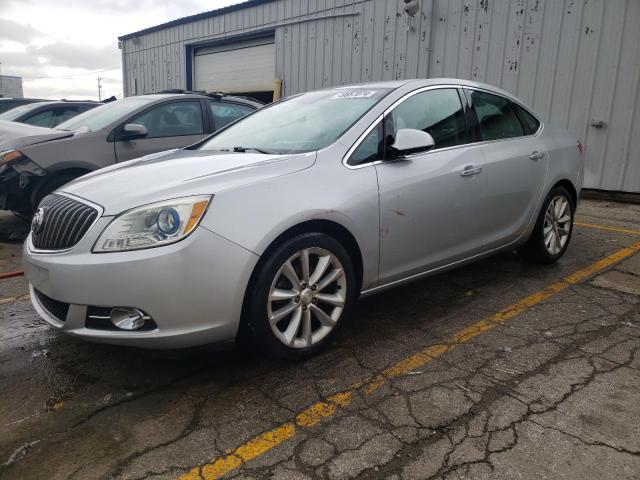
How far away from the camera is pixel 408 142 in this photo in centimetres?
304

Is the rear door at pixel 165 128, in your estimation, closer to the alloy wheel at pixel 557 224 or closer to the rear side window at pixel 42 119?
the rear side window at pixel 42 119

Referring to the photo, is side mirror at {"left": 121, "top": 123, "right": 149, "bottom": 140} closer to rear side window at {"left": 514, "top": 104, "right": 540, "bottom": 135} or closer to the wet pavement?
the wet pavement

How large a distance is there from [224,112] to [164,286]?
4586 millimetres

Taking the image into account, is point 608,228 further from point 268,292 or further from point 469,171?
point 268,292

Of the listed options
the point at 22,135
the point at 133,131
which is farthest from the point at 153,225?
the point at 22,135

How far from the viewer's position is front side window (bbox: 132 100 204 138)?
5.94 meters

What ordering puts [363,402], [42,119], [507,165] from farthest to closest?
[42,119]
[507,165]
[363,402]

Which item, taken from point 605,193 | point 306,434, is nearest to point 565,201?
point 306,434

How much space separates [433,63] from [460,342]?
7.56 meters

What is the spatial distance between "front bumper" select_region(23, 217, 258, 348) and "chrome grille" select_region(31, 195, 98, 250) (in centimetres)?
8

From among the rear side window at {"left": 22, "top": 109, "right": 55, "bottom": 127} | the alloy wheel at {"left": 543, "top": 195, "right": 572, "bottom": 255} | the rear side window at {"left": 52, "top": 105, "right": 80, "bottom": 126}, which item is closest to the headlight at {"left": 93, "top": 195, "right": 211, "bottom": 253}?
the alloy wheel at {"left": 543, "top": 195, "right": 572, "bottom": 255}

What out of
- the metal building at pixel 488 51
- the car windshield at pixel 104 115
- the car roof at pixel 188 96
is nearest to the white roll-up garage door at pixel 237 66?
the metal building at pixel 488 51

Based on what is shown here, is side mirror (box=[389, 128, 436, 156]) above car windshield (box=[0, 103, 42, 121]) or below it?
below

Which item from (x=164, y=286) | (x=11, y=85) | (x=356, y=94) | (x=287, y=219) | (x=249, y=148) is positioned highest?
(x=11, y=85)
